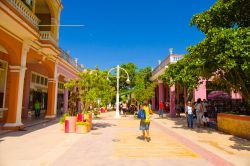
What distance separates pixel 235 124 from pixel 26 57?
12101mm

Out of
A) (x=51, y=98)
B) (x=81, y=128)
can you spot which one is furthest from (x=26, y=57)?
(x=51, y=98)

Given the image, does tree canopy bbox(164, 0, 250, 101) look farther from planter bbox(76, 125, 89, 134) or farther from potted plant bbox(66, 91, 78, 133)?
potted plant bbox(66, 91, 78, 133)

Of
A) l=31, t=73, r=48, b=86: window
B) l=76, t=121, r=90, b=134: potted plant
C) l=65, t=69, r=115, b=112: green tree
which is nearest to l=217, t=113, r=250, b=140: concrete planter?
l=65, t=69, r=115, b=112: green tree

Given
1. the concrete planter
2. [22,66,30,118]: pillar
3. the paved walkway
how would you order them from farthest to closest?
[22,66,30,118]: pillar
the concrete planter
the paved walkway

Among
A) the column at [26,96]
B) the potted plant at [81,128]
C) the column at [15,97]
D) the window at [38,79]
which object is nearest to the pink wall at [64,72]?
the window at [38,79]

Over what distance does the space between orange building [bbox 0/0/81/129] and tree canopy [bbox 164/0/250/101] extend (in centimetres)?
836

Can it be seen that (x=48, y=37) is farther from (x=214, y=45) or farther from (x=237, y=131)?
(x=237, y=131)

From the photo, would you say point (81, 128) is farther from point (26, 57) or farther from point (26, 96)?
point (26, 96)

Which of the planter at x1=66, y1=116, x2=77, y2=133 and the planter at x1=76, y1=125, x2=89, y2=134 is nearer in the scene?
the planter at x1=76, y1=125, x2=89, y2=134

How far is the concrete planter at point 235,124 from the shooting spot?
10.2m

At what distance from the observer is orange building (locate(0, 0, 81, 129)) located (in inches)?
420

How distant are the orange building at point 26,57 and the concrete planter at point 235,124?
1103cm

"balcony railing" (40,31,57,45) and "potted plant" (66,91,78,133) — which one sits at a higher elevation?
"balcony railing" (40,31,57,45)

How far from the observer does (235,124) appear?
11164 millimetres
